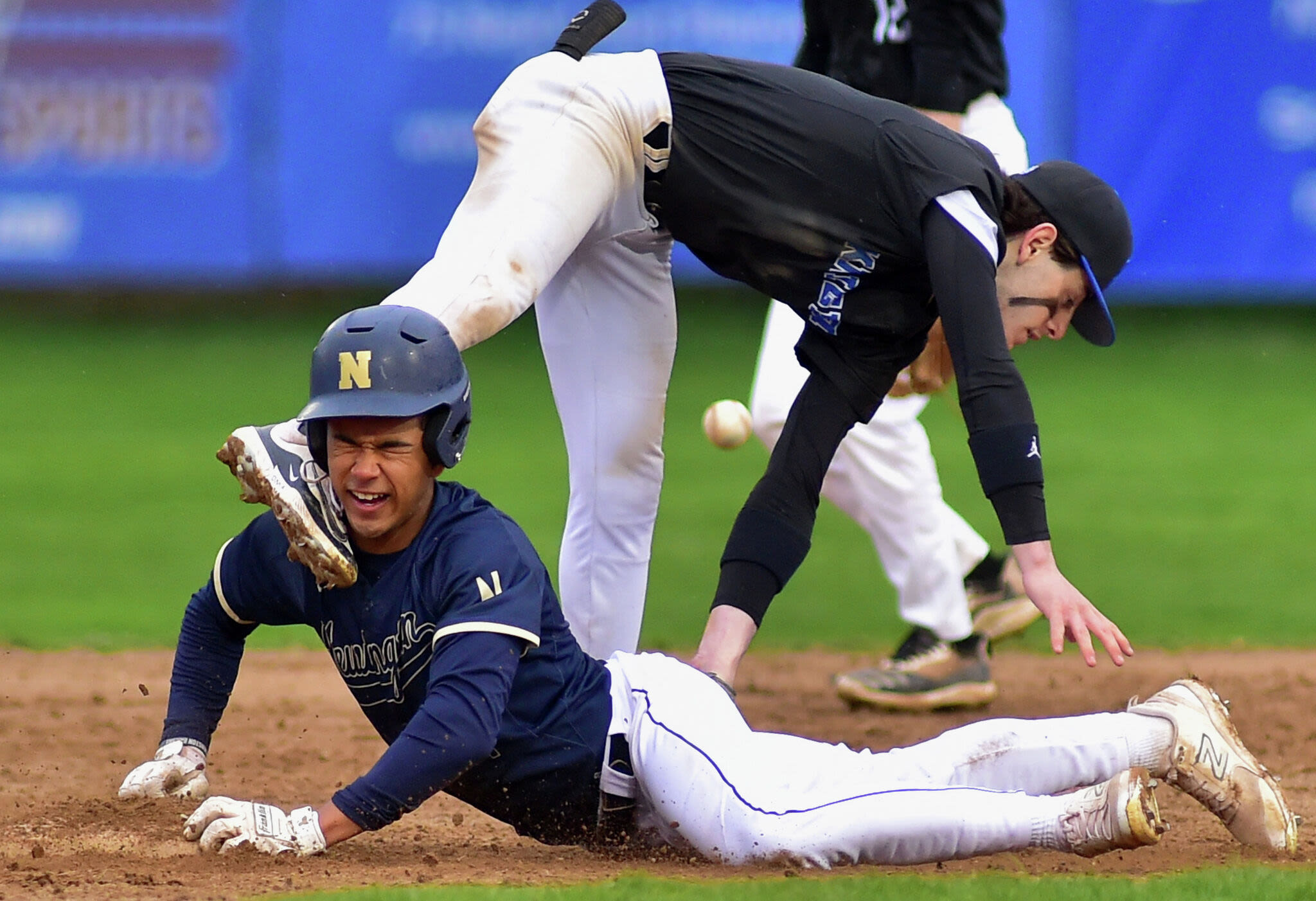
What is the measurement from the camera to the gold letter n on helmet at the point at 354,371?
332 cm

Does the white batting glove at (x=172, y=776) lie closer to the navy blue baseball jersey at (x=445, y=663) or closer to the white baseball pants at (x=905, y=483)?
the navy blue baseball jersey at (x=445, y=663)

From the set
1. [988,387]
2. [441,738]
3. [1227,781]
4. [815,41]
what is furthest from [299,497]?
[815,41]

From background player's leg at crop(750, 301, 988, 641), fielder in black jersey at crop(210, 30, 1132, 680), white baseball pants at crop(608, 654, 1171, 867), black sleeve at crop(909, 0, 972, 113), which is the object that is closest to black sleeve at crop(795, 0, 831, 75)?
black sleeve at crop(909, 0, 972, 113)

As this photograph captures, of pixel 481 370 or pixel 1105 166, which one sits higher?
pixel 1105 166

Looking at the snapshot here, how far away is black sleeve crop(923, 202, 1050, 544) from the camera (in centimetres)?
363

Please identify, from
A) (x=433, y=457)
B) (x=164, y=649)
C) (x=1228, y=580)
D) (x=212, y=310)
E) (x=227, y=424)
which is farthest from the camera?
(x=212, y=310)

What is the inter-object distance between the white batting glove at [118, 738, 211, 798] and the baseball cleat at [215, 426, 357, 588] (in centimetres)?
57

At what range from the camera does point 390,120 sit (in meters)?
12.5

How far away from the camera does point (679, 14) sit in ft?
40.6

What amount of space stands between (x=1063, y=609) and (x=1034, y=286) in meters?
0.88

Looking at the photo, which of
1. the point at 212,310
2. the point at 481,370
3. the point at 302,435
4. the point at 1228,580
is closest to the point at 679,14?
the point at 481,370

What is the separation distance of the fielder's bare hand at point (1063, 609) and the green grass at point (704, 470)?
120 inches

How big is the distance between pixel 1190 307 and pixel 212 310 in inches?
298

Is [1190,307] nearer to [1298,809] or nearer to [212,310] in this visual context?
[212,310]
